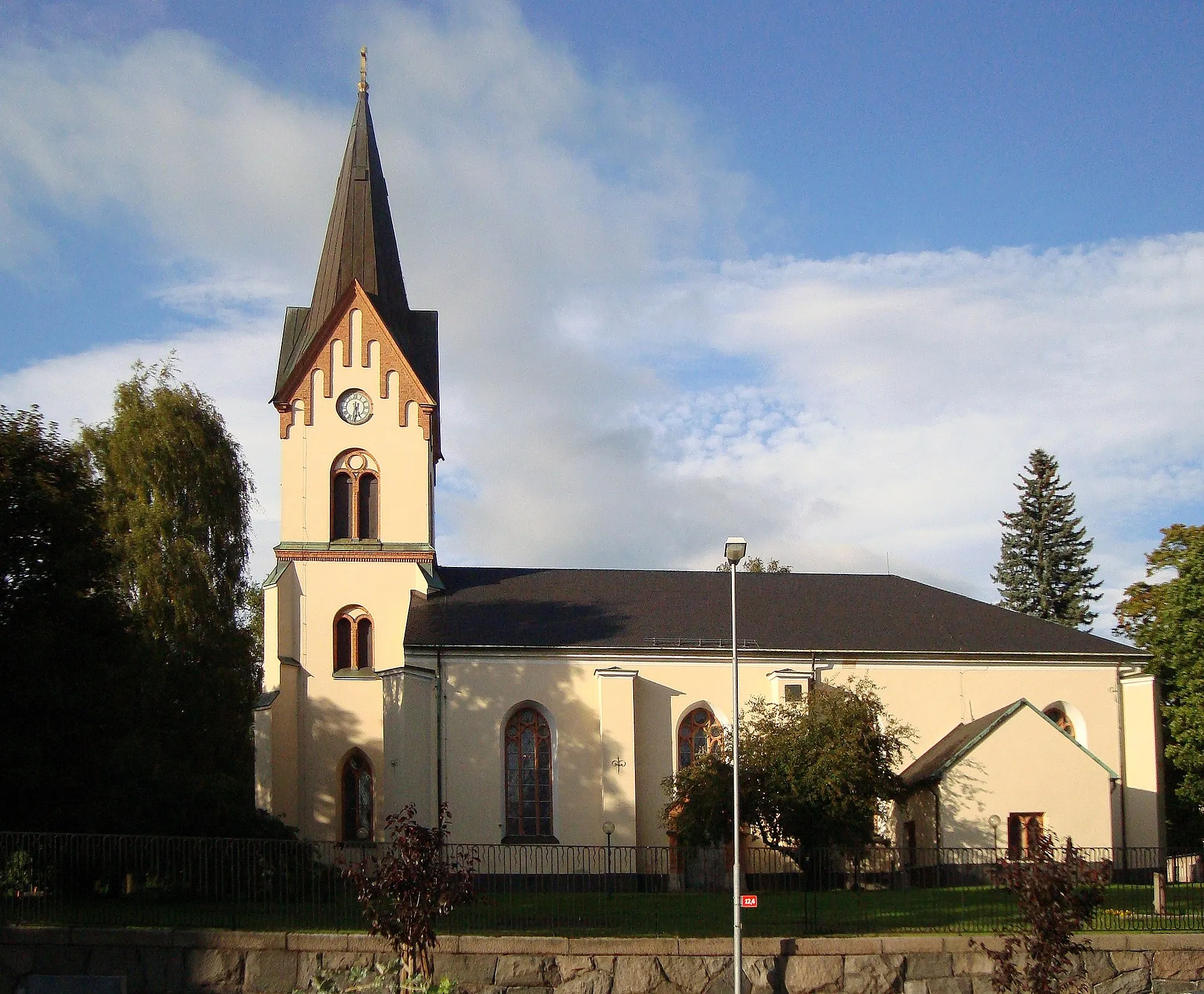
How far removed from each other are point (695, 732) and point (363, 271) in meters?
18.6

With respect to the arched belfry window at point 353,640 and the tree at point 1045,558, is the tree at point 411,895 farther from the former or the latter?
the tree at point 1045,558

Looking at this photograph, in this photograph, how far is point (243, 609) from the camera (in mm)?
57219

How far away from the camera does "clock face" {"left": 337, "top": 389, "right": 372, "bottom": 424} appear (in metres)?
41.2

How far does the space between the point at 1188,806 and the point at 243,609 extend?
38727 mm

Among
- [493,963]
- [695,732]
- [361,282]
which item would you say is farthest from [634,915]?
[361,282]

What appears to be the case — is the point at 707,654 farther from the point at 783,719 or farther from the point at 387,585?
the point at 387,585

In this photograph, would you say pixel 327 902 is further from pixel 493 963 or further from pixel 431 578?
pixel 431 578

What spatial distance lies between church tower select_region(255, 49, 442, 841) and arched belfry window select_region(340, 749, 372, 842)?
0.04 metres

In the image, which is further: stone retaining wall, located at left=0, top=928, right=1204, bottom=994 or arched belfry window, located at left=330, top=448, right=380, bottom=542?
arched belfry window, located at left=330, top=448, right=380, bottom=542

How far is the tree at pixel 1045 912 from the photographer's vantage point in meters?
18.7

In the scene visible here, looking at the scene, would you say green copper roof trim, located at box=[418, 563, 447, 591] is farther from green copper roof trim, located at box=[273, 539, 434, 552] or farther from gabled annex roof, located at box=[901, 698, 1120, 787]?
gabled annex roof, located at box=[901, 698, 1120, 787]

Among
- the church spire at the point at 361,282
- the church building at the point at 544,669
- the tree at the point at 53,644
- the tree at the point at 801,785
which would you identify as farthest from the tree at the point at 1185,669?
the tree at the point at 53,644

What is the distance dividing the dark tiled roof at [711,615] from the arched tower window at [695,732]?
219cm

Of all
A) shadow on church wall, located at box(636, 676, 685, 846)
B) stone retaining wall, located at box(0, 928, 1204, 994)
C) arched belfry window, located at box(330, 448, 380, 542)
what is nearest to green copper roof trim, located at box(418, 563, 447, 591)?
arched belfry window, located at box(330, 448, 380, 542)
